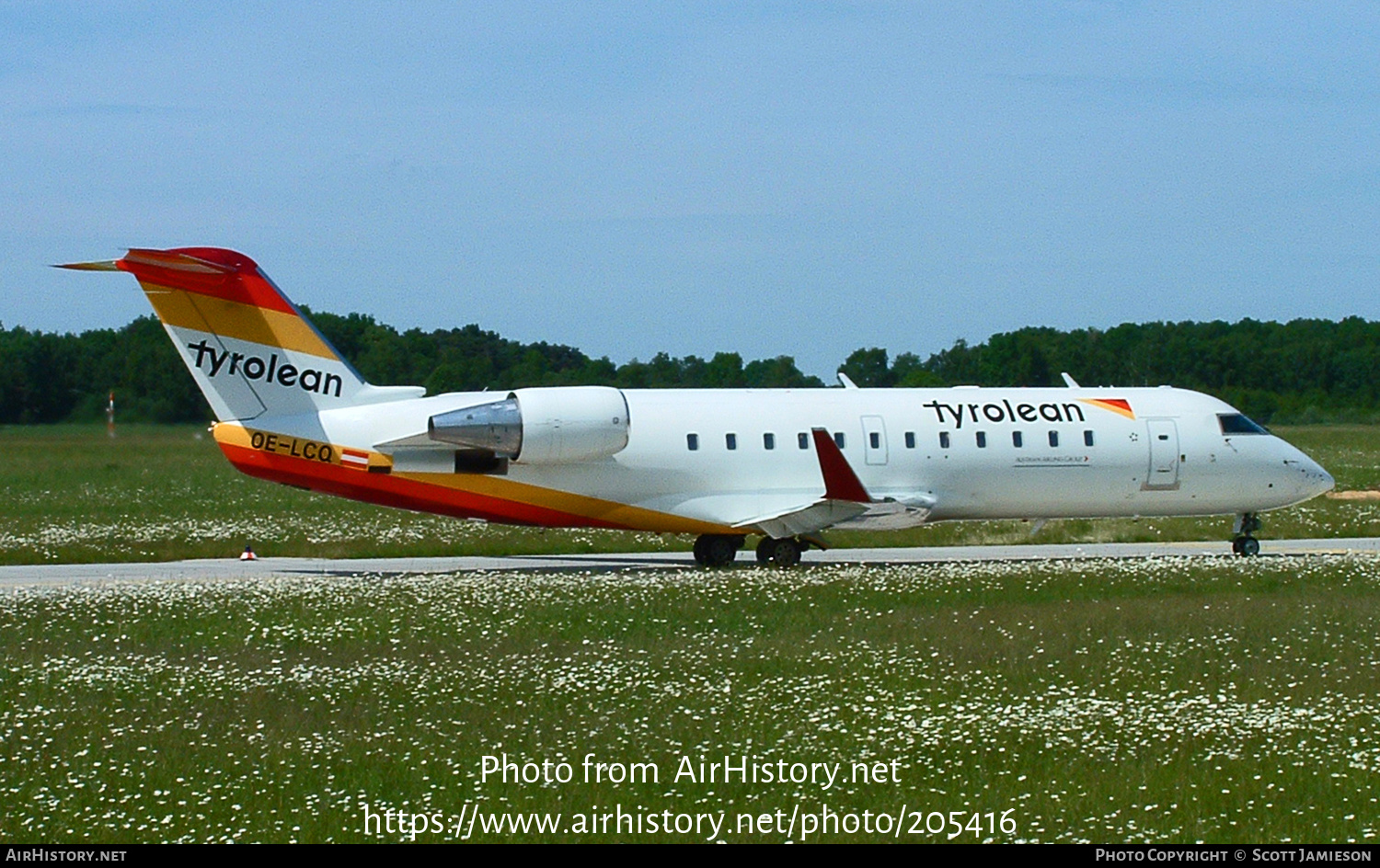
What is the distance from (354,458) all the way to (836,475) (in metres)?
7.14

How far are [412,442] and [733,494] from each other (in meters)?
4.98

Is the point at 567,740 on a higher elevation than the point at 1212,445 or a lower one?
lower

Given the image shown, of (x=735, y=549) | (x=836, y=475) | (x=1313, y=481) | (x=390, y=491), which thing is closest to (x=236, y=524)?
(x=390, y=491)

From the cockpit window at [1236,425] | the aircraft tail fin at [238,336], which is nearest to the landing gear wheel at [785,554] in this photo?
the aircraft tail fin at [238,336]

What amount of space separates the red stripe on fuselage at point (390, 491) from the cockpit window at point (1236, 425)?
35.3 feet

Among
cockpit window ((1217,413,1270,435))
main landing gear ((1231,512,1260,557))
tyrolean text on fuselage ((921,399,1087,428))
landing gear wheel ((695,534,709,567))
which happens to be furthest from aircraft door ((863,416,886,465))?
main landing gear ((1231,512,1260,557))

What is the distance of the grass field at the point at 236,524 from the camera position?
29625 millimetres

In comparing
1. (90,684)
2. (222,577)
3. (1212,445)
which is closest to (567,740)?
(90,684)

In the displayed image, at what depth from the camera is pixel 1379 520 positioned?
3422 cm

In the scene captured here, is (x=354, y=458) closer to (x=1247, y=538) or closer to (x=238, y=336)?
(x=238, y=336)

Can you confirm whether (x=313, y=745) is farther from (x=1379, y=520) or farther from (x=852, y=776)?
(x=1379, y=520)
